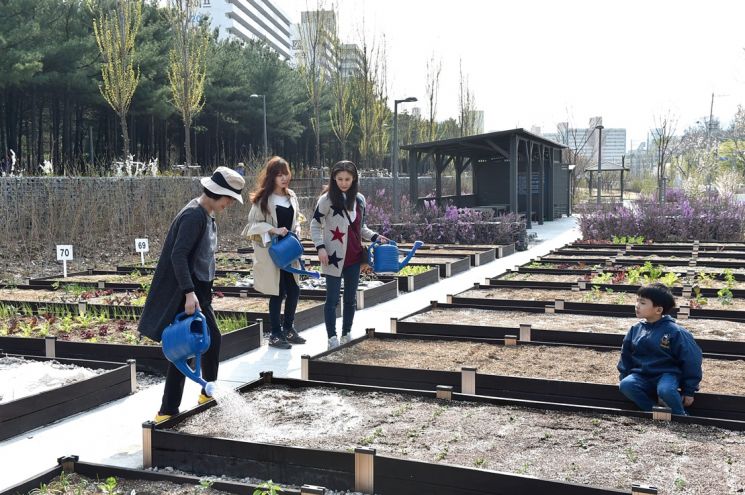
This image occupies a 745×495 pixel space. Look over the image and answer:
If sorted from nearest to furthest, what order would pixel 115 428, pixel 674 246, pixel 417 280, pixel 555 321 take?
1. pixel 115 428
2. pixel 555 321
3. pixel 417 280
4. pixel 674 246

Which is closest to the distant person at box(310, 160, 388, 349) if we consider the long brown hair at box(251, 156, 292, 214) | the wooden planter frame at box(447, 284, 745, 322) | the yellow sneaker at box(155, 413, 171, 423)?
the long brown hair at box(251, 156, 292, 214)

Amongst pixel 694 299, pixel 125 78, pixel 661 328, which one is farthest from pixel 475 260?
pixel 125 78

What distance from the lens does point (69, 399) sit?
16.2 feet

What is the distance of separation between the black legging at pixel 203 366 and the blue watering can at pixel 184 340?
0.49 feet

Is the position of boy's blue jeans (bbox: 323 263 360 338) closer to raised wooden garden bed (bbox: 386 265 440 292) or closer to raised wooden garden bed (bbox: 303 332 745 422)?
raised wooden garden bed (bbox: 303 332 745 422)

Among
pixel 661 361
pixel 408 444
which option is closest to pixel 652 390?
pixel 661 361

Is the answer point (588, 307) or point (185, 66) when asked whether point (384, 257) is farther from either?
point (185, 66)

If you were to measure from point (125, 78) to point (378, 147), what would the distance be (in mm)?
23975

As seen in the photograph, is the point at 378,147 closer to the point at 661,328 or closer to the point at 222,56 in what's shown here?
the point at 222,56

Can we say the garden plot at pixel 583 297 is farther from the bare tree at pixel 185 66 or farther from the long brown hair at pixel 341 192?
the bare tree at pixel 185 66

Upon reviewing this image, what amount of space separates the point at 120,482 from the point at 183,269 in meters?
1.19

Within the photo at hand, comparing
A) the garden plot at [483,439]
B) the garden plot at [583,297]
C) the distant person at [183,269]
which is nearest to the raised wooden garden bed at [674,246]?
the garden plot at [583,297]

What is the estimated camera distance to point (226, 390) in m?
4.61

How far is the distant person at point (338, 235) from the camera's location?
6414mm
